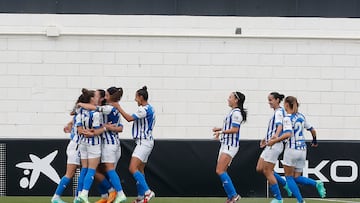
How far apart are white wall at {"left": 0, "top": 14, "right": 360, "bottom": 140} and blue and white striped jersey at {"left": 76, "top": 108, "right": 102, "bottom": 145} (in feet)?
17.2

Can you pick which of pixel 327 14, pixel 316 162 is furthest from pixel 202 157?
pixel 327 14

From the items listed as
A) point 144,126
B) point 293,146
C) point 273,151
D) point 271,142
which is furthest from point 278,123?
point 144,126

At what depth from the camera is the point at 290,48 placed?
18.8 m

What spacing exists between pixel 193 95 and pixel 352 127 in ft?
11.5

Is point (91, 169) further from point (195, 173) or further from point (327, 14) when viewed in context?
point (327, 14)

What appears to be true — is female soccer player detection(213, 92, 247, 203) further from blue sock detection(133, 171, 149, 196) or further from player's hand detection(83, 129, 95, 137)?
player's hand detection(83, 129, 95, 137)

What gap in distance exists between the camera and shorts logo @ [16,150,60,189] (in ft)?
54.0

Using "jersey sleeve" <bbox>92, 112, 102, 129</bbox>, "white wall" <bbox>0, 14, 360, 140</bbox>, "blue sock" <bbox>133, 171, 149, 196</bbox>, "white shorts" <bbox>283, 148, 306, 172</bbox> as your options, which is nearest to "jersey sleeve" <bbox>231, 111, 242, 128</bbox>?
"white shorts" <bbox>283, 148, 306, 172</bbox>

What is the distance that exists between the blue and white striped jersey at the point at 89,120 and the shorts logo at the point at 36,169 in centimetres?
343

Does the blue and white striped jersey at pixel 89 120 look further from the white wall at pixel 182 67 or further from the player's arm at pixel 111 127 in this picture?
the white wall at pixel 182 67

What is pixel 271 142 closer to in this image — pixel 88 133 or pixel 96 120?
pixel 96 120

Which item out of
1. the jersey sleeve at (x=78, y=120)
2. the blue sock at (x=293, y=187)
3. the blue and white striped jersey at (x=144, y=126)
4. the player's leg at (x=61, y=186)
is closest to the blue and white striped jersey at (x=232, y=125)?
the blue sock at (x=293, y=187)

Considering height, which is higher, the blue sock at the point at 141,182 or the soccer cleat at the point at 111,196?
the blue sock at the point at 141,182

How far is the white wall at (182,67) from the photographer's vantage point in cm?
1853
